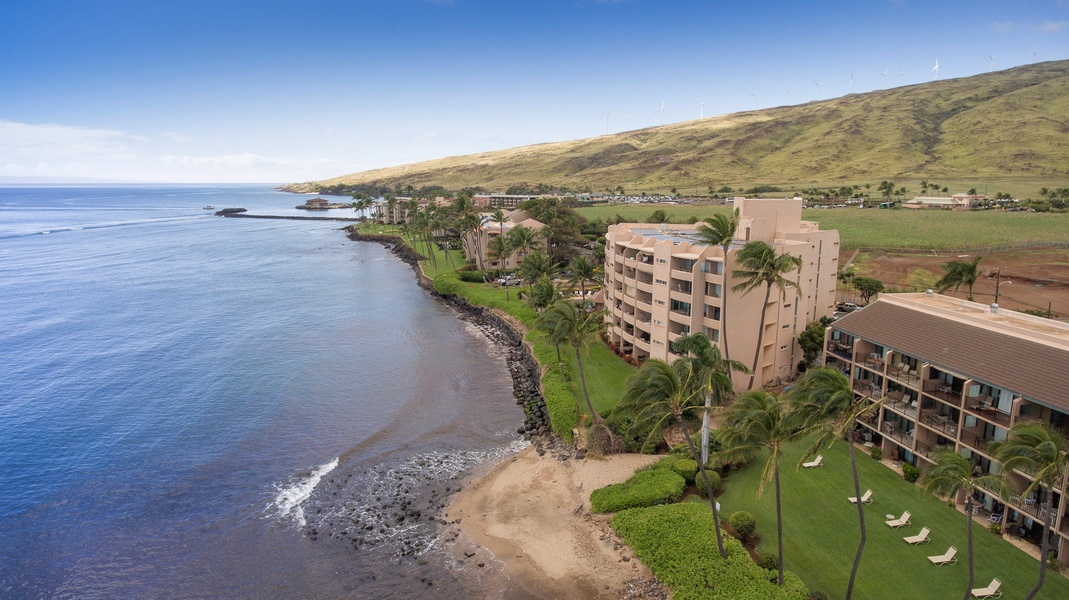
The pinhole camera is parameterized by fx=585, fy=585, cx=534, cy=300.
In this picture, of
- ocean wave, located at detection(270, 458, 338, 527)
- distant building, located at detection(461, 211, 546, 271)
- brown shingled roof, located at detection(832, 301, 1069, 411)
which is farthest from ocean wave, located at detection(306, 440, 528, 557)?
distant building, located at detection(461, 211, 546, 271)

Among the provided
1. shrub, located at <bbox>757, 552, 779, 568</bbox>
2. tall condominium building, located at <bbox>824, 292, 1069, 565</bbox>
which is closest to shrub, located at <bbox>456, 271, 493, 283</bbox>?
tall condominium building, located at <bbox>824, 292, 1069, 565</bbox>

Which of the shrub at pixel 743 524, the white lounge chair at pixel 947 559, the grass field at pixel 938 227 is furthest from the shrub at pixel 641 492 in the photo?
the grass field at pixel 938 227

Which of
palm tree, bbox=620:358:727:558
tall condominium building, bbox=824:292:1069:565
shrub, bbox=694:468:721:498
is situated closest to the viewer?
tall condominium building, bbox=824:292:1069:565

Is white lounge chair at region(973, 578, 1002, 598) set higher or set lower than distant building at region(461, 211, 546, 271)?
lower

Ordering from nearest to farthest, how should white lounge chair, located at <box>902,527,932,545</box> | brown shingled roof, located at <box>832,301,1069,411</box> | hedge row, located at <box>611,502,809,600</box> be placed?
1. hedge row, located at <box>611,502,809,600</box>
2. brown shingled roof, located at <box>832,301,1069,411</box>
3. white lounge chair, located at <box>902,527,932,545</box>

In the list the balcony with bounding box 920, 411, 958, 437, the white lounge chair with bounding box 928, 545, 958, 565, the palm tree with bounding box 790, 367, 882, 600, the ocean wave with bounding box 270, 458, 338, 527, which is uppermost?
the palm tree with bounding box 790, 367, 882, 600

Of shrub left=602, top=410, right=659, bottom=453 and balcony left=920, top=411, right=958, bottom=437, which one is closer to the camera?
balcony left=920, top=411, right=958, bottom=437

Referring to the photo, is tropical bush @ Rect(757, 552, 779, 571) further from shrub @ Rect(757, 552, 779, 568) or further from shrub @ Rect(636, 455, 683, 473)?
shrub @ Rect(636, 455, 683, 473)

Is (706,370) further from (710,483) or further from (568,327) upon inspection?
(568,327)
